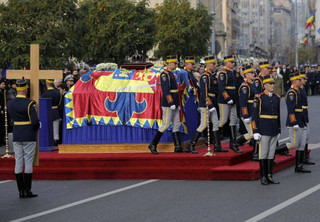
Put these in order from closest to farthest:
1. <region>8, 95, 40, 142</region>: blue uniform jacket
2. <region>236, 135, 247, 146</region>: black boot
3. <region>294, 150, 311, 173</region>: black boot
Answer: <region>8, 95, 40, 142</region>: blue uniform jacket, <region>294, 150, 311, 173</region>: black boot, <region>236, 135, 247, 146</region>: black boot

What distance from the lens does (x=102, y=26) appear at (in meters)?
34.7

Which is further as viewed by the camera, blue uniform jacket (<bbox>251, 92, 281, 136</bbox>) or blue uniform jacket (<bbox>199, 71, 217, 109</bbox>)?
blue uniform jacket (<bbox>199, 71, 217, 109</bbox>)

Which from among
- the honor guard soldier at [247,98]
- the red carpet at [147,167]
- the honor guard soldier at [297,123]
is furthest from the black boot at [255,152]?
the honor guard soldier at [297,123]

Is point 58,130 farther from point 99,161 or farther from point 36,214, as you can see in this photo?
point 36,214

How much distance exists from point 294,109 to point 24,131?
16.6 ft

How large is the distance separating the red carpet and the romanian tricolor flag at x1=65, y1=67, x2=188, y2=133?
3.65 feet

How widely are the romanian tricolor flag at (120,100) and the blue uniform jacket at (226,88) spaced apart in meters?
1.01

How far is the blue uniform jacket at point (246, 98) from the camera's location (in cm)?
1416

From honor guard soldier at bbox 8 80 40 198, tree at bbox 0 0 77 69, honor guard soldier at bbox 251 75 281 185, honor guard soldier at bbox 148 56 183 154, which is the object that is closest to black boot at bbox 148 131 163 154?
honor guard soldier at bbox 148 56 183 154

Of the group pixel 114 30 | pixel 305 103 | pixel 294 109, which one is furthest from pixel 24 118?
pixel 114 30

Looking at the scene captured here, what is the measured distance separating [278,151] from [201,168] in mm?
2517

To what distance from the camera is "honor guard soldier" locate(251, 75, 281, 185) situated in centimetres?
1261

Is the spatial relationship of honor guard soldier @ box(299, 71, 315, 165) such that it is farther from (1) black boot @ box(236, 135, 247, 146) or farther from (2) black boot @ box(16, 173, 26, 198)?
(2) black boot @ box(16, 173, 26, 198)

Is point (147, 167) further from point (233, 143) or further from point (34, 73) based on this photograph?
point (34, 73)
